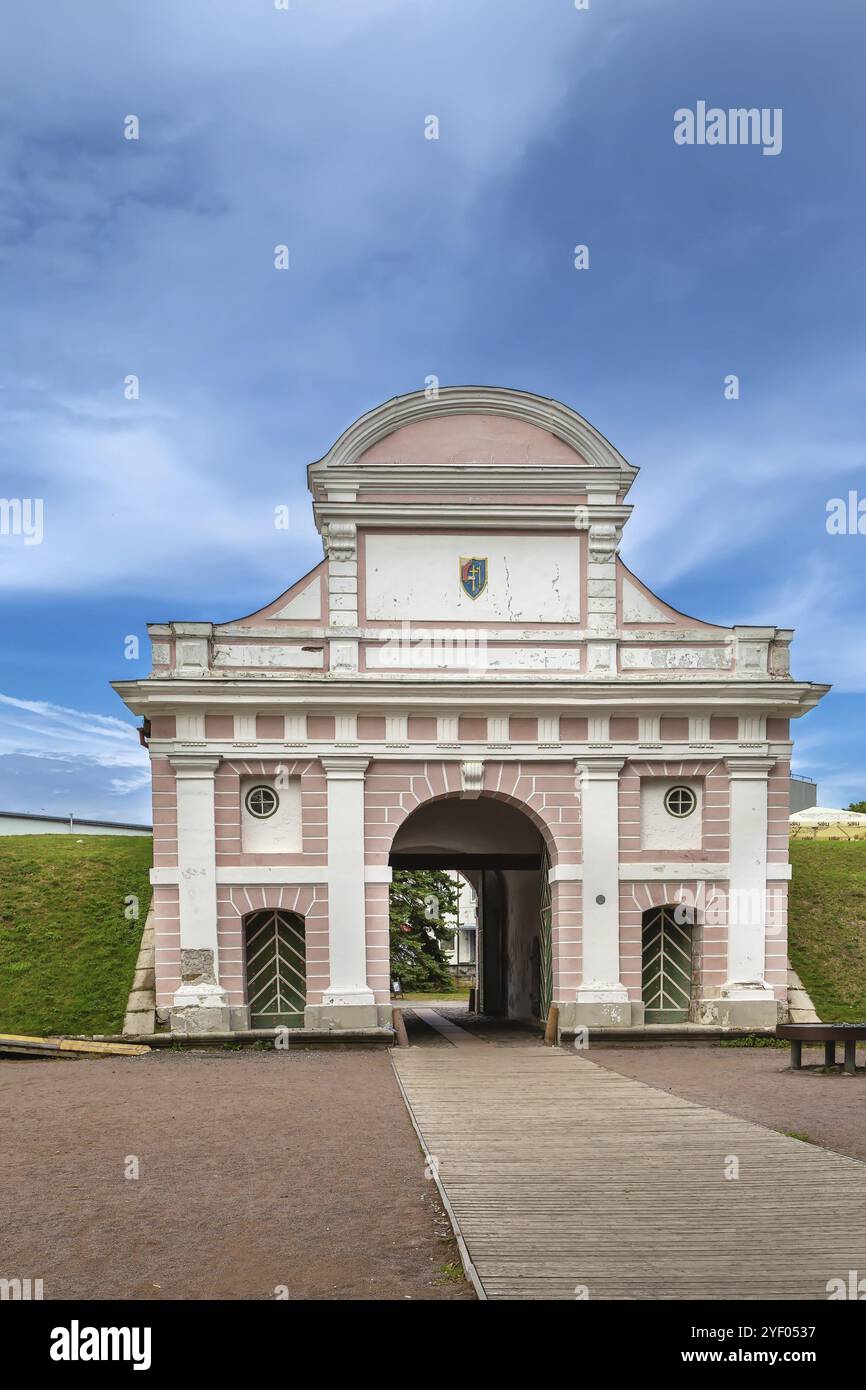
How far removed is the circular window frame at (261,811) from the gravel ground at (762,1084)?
613cm

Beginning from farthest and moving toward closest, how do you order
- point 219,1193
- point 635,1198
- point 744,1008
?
point 744,1008 → point 219,1193 → point 635,1198

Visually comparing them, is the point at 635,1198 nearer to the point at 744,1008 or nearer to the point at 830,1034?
the point at 830,1034

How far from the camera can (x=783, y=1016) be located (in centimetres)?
1944

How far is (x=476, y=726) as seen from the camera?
772 inches

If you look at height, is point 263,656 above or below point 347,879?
above

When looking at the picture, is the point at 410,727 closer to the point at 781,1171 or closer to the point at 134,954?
the point at 134,954

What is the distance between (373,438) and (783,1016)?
37.4 feet

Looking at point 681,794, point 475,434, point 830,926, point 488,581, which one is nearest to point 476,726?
point 488,581

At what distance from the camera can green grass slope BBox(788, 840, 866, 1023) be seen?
20.0 meters

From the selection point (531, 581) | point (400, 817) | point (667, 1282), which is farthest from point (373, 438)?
point (667, 1282)

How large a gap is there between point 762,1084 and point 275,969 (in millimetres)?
8131

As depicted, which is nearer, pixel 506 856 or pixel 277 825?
pixel 277 825

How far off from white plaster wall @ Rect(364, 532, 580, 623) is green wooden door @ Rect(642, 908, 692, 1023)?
5243mm

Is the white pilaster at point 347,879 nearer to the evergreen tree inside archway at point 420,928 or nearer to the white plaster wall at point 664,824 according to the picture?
the white plaster wall at point 664,824
